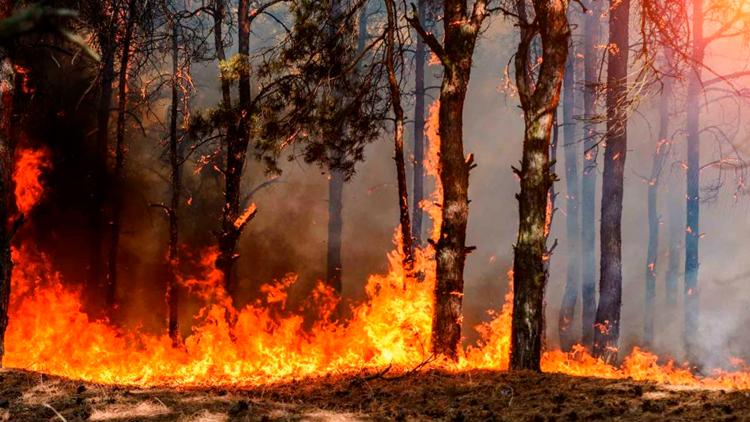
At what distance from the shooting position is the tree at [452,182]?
10.2m

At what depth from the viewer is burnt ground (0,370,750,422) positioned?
5.62m

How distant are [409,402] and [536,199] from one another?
341 centimetres

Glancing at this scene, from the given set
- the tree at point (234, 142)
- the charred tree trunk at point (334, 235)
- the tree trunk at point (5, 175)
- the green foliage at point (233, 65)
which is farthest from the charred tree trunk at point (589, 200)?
the tree trunk at point (5, 175)

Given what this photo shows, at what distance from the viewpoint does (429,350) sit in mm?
10367

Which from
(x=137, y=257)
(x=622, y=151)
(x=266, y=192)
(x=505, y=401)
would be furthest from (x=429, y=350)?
(x=266, y=192)


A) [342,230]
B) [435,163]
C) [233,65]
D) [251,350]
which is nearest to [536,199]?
[251,350]

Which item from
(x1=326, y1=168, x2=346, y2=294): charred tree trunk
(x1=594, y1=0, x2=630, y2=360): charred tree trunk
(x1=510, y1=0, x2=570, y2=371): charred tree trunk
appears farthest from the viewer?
(x1=326, y1=168, x2=346, y2=294): charred tree trunk

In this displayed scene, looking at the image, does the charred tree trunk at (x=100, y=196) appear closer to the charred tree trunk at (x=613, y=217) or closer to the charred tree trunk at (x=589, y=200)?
the charred tree trunk at (x=613, y=217)

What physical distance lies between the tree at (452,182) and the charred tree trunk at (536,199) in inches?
57.6

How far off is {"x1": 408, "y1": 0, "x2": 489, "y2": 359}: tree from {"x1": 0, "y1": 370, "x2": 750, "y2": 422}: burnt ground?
218cm

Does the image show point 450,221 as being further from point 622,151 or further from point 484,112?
point 484,112

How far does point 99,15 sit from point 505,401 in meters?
11.2

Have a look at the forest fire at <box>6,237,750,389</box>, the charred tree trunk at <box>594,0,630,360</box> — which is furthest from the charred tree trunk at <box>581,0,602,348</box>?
the forest fire at <box>6,237,750,389</box>

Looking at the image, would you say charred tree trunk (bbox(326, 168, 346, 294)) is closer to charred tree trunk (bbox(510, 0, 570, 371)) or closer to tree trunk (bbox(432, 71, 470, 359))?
tree trunk (bbox(432, 71, 470, 359))
